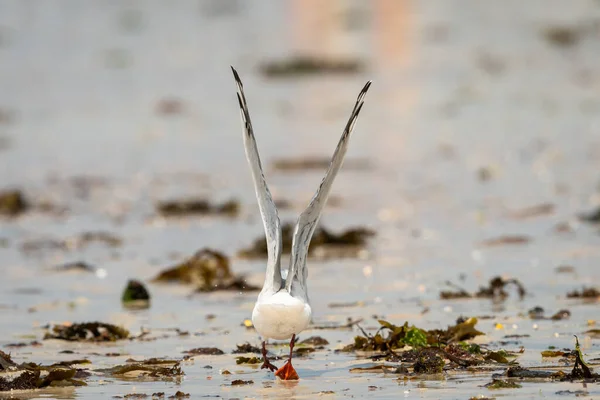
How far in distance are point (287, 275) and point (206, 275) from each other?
3650 millimetres

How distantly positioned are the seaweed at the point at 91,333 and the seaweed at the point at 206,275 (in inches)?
74.0

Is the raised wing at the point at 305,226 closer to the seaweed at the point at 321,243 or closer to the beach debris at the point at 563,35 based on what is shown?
the seaweed at the point at 321,243

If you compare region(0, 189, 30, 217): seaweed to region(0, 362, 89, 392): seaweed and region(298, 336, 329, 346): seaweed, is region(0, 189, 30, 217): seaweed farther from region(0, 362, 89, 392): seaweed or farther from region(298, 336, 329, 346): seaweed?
region(0, 362, 89, 392): seaweed

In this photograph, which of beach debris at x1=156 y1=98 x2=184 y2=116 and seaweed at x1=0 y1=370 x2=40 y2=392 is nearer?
seaweed at x1=0 y1=370 x2=40 y2=392

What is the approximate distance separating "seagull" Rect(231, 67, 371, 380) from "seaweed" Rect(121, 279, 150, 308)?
294 cm

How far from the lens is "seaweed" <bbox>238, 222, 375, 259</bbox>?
1251cm

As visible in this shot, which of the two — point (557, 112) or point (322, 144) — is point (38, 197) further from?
point (557, 112)

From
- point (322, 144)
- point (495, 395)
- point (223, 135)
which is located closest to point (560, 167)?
point (322, 144)

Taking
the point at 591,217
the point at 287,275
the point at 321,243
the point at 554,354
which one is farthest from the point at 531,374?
the point at 591,217

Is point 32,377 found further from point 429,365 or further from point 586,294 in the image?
point 586,294

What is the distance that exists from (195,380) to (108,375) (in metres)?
0.55

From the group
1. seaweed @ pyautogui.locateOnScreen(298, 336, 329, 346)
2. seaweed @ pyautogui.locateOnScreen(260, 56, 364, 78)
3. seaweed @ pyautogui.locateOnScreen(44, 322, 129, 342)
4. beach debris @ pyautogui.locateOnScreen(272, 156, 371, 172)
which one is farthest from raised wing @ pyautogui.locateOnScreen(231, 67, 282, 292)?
seaweed @ pyautogui.locateOnScreen(260, 56, 364, 78)

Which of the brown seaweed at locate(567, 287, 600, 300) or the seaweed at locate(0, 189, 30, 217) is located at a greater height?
the seaweed at locate(0, 189, 30, 217)

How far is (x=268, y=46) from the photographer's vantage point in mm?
33781
